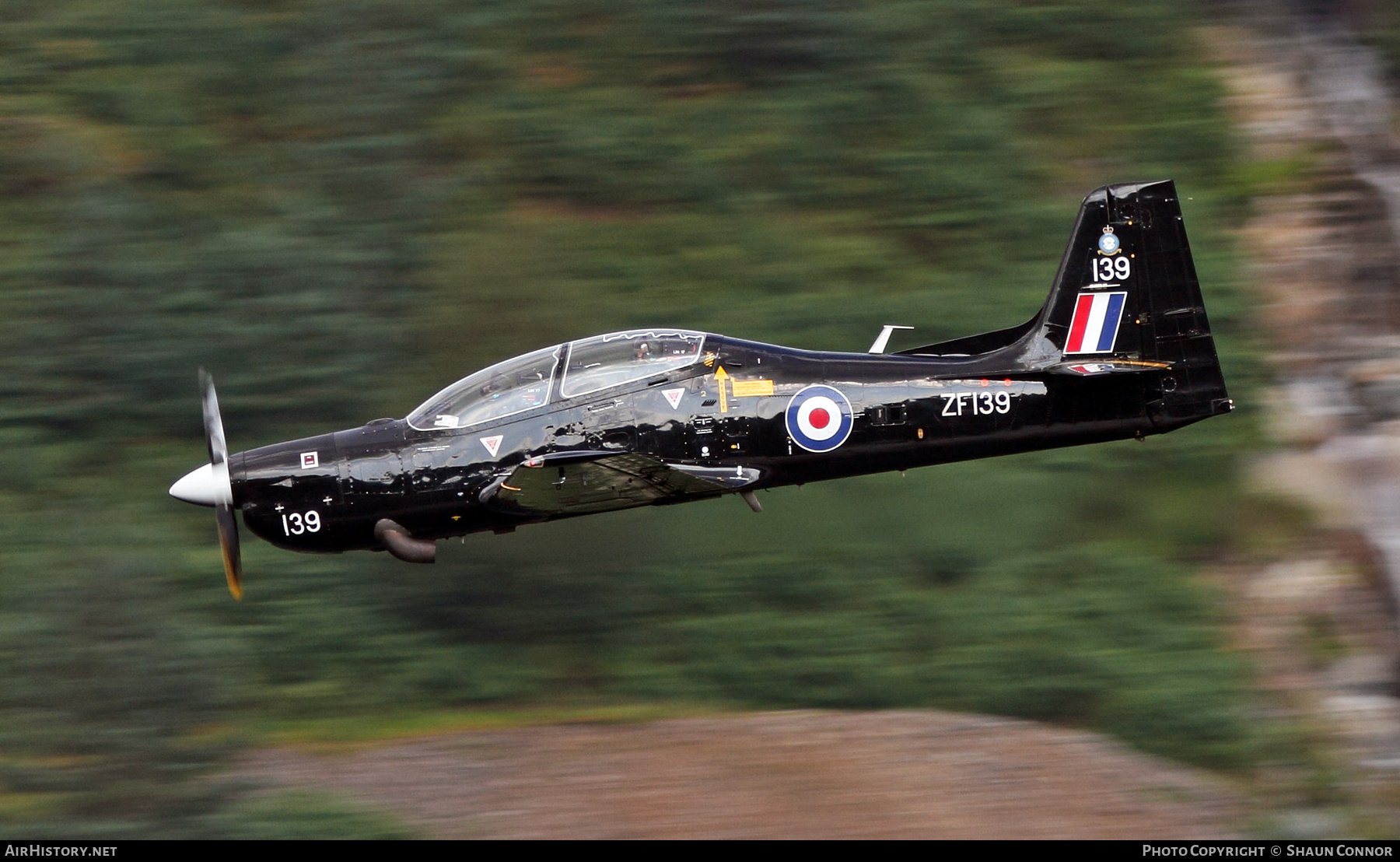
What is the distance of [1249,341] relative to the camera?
68.5 ft

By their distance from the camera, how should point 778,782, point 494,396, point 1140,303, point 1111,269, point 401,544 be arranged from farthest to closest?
1. point 778,782
2. point 1111,269
3. point 1140,303
4. point 494,396
5. point 401,544

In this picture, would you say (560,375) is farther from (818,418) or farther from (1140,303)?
(1140,303)

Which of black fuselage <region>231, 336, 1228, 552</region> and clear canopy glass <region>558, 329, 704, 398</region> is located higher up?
clear canopy glass <region>558, 329, 704, 398</region>

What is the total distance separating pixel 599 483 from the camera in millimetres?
12062

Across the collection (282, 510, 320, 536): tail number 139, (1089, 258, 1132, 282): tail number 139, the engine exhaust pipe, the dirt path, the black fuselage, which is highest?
(1089, 258, 1132, 282): tail number 139

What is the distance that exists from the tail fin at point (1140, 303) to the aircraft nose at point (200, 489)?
7.12 m

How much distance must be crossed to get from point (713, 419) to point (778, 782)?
422 cm

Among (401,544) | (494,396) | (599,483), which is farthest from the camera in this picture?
(494,396)

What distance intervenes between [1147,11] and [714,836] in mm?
16137

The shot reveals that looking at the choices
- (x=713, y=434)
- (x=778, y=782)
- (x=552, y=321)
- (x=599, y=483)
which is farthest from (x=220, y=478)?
(x=552, y=321)

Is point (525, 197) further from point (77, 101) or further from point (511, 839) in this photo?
point (511, 839)

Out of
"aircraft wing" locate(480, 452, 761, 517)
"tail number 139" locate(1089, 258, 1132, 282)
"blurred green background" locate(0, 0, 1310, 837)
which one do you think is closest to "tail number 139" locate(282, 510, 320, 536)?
"aircraft wing" locate(480, 452, 761, 517)

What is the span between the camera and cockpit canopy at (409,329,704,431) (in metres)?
12.5

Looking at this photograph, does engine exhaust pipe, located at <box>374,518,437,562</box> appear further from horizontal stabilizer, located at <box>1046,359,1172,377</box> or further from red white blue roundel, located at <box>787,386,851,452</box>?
horizontal stabilizer, located at <box>1046,359,1172,377</box>
